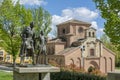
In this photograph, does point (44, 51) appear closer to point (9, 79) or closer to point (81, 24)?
point (9, 79)

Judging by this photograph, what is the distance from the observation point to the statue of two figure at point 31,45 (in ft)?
38.1

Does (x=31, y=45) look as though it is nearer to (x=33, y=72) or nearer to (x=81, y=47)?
(x=33, y=72)

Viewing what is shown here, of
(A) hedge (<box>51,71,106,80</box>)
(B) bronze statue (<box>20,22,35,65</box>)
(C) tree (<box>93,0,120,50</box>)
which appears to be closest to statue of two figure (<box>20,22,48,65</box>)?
(B) bronze statue (<box>20,22,35,65</box>)

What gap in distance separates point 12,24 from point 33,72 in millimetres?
21989

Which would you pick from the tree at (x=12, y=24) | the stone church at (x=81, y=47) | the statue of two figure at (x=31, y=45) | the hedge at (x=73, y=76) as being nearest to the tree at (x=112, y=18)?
the hedge at (x=73, y=76)

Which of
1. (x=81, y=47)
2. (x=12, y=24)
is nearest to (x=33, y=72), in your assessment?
(x=12, y=24)

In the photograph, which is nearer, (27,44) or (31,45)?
(27,44)

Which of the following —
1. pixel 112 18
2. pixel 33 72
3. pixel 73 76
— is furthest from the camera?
pixel 73 76

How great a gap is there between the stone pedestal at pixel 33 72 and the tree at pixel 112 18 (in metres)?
5.61

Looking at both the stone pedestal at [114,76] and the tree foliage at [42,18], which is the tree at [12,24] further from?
the stone pedestal at [114,76]

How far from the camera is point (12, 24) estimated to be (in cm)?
3238

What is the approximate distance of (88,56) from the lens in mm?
55406

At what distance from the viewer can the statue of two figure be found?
38.1ft

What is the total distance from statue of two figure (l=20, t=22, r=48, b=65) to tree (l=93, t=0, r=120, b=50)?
17.0 feet
